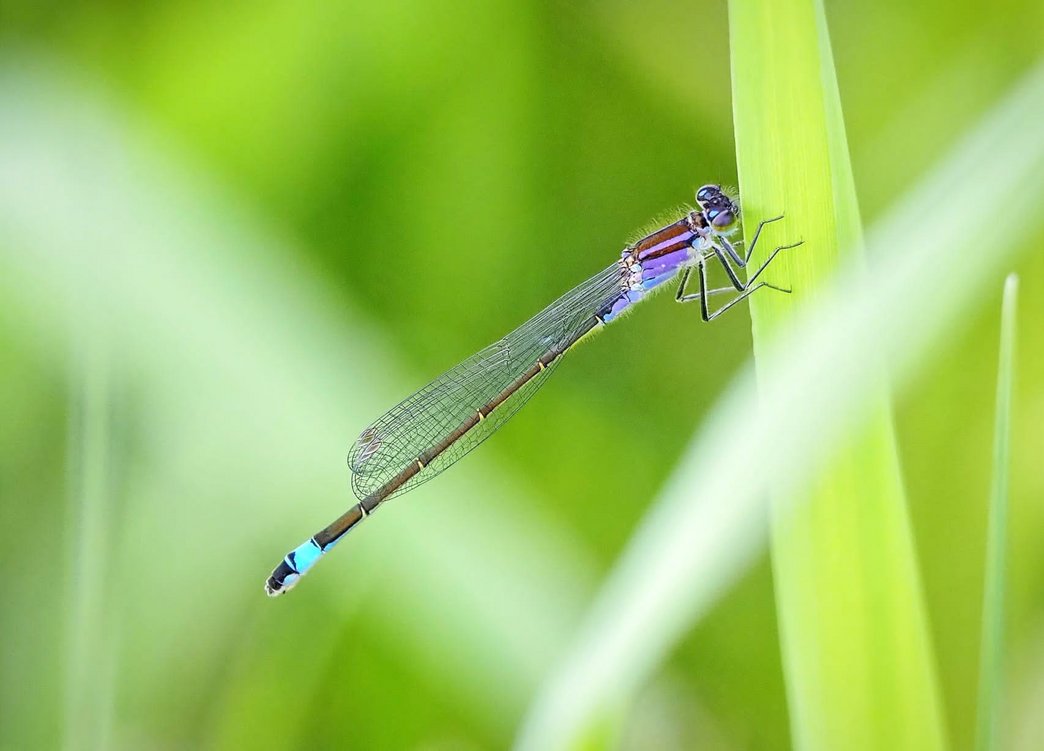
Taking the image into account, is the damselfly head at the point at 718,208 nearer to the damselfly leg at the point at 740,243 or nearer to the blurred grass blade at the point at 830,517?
the damselfly leg at the point at 740,243

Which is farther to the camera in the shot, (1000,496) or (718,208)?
(718,208)

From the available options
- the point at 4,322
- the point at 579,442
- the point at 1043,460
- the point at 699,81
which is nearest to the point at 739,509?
the point at 579,442

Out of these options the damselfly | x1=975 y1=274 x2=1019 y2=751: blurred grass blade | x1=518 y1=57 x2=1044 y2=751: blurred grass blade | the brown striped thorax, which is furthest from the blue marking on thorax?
x1=975 y1=274 x2=1019 y2=751: blurred grass blade

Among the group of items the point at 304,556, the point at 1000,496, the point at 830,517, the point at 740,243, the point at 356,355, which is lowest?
the point at 1000,496

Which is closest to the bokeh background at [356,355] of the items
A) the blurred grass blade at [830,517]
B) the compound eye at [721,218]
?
the compound eye at [721,218]

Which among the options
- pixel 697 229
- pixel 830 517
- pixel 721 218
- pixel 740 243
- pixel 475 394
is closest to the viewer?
pixel 830 517

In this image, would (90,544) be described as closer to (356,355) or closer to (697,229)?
(356,355)

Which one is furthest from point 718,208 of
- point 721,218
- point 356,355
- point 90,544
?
point 90,544
